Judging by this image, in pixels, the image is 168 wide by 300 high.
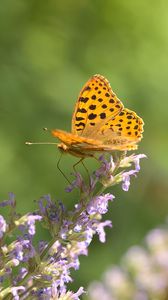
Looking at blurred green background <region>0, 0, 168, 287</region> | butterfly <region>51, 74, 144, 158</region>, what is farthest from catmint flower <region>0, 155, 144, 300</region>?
blurred green background <region>0, 0, 168, 287</region>

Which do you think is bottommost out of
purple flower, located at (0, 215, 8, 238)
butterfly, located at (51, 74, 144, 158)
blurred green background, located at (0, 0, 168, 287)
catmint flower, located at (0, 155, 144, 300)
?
catmint flower, located at (0, 155, 144, 300)

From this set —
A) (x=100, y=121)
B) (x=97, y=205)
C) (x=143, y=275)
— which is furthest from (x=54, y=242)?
(x=143, y=275)

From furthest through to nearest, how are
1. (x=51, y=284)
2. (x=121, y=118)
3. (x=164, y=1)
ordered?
(x=164, y=1) < (x=121, y=118) < (x=51, y=284)

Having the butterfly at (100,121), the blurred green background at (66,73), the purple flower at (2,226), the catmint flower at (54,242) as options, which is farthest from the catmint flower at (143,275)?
the blurred green background at (66,73)

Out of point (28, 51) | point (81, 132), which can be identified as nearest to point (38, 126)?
point (28, 51)

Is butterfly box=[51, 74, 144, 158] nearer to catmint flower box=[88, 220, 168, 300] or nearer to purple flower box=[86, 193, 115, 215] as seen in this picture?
purple flower box=[86, 193, 115, 215]

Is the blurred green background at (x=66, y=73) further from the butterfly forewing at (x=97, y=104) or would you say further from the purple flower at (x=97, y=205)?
the purple flower at (x=97, y=205)

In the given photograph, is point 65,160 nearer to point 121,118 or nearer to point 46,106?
point 46,106
